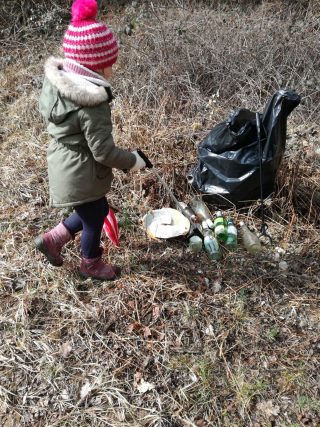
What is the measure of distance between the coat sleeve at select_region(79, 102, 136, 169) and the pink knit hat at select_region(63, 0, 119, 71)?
0.21m

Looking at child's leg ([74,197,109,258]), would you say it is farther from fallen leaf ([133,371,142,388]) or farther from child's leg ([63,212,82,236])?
fallen leaf ([133,371,142,388])

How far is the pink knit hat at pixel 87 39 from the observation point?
1.76 meters

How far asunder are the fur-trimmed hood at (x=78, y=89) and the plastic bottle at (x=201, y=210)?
1.40m

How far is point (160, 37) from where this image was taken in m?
4.41

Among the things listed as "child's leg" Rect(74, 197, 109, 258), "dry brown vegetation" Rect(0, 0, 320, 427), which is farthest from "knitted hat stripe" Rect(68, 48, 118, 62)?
Result: "dry brown vegetation" Rect(0, 0, 320, 427)

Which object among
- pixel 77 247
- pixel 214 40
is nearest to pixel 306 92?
pixel 214 40

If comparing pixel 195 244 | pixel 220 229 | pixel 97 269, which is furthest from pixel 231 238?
pixel 97 269

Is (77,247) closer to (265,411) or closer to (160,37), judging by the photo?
(265,411)

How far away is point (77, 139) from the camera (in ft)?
6.41

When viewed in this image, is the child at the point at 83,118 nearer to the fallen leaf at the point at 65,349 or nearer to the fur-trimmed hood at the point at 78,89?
the fur-trimmed hood at the point at 78,89

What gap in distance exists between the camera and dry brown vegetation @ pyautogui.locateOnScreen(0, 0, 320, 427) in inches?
80.0

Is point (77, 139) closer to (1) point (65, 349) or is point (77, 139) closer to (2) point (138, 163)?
(2) point (138, 163)

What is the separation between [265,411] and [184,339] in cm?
55

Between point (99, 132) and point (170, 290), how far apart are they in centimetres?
114
